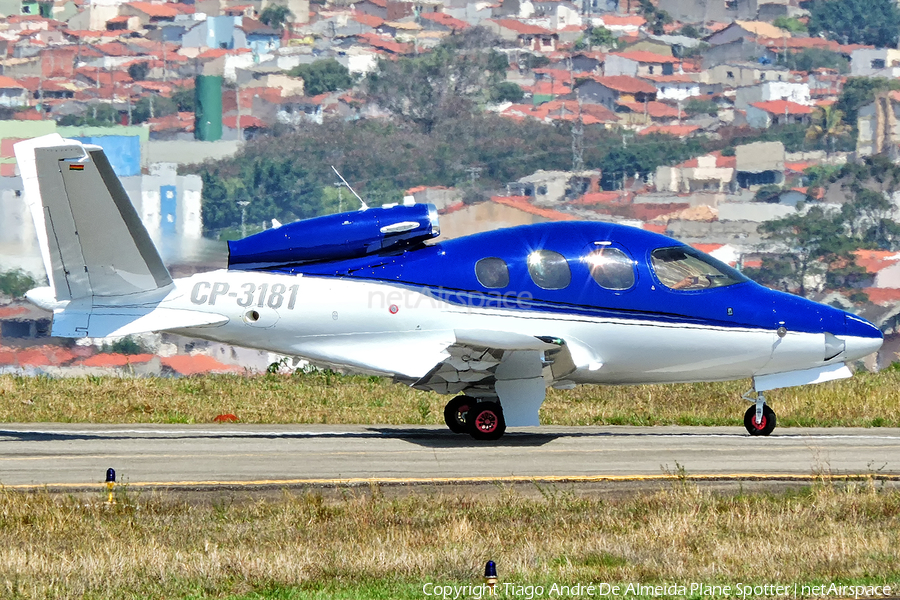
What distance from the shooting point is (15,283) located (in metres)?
103

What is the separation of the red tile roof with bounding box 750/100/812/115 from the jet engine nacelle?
175m

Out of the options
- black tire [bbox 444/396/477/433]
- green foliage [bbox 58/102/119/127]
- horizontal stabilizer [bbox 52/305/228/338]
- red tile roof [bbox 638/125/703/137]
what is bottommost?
green foliage [bbox 58/102/119/127]

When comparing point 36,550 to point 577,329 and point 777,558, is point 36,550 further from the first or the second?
point 577,329

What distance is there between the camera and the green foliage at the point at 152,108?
19250 centimetres

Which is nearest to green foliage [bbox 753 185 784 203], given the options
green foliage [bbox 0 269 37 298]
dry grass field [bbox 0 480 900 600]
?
green foliage [bbox 0 269 37 298]

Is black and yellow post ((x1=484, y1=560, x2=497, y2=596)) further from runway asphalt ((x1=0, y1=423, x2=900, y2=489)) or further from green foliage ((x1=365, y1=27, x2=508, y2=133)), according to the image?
green foliage ((x1=365, y1=27, x2=508, y2=133))

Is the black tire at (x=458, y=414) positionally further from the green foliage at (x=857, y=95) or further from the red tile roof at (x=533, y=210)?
the green foliage at (x=857, y=95)

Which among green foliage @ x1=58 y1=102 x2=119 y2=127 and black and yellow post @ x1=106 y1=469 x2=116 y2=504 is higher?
black and yellow post @ x1=106 y1=469 x2=116 y2=504

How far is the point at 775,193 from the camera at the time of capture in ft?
547

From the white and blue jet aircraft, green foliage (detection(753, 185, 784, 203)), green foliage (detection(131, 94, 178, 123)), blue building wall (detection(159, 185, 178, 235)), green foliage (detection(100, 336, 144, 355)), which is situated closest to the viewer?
the white and blue jet aircraft

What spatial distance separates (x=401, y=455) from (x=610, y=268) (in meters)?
4.34

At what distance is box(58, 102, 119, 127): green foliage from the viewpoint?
185750 millimetres

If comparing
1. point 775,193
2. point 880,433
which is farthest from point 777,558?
point 775,193

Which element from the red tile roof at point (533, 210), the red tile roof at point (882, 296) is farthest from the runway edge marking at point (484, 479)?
the red tile roof at point (882, 296)
